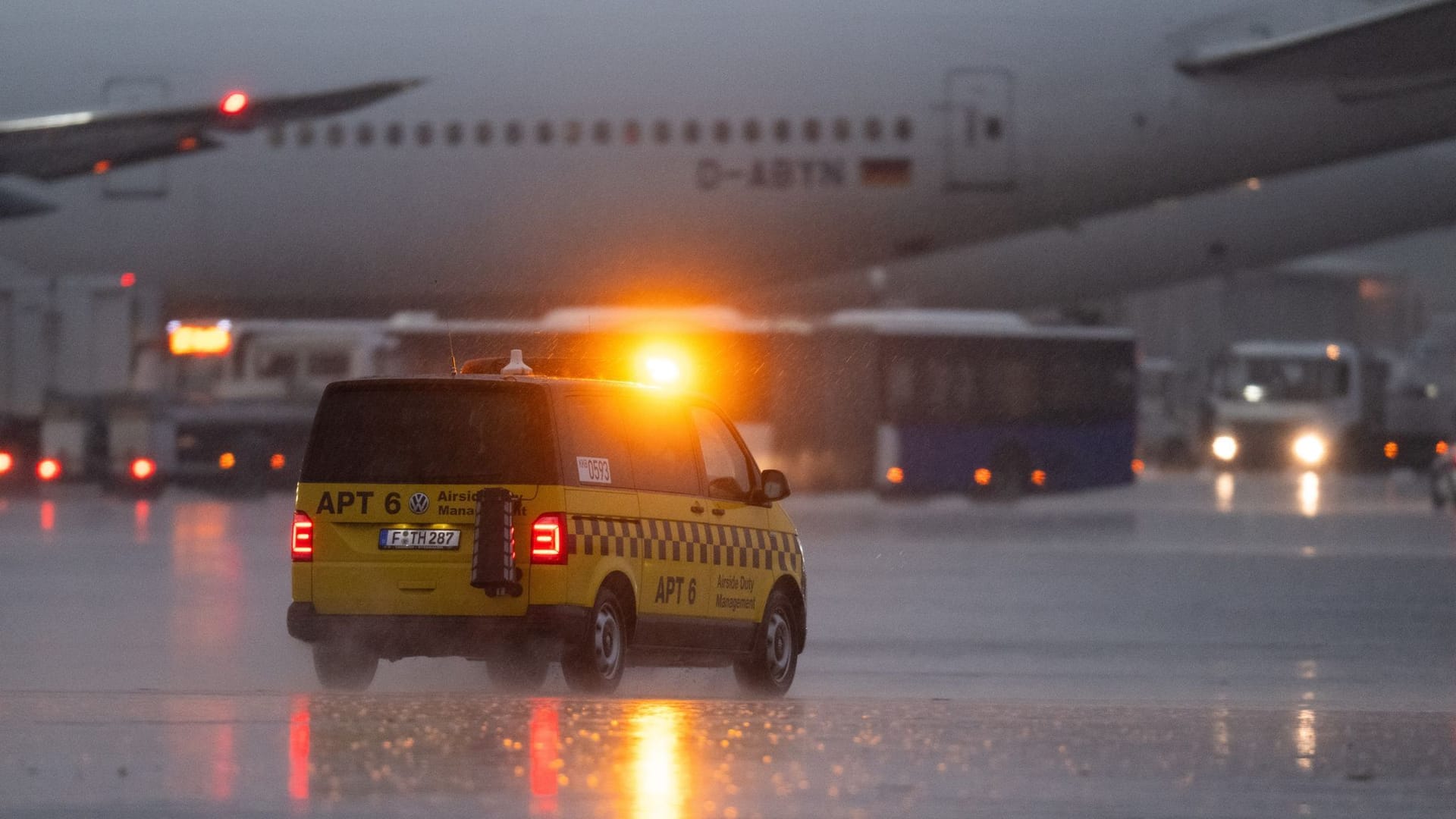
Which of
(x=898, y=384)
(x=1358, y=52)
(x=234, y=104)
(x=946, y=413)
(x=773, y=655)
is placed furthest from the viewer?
(x=898, y=384)

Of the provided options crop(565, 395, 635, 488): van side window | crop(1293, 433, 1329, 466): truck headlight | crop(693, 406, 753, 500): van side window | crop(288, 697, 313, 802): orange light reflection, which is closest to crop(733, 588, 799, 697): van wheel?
crop(693, 406, 753, 500): van side window

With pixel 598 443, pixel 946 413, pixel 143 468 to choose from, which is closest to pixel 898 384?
pixel 946 413

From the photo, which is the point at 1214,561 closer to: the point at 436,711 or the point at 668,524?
the point at 668,524

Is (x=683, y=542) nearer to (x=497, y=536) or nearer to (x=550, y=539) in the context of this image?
(x=550, y=539)

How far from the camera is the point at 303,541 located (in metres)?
10.2

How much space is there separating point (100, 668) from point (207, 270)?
70.1 ft

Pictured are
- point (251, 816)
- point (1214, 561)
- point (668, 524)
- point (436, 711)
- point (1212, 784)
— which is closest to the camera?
point (251, 816)

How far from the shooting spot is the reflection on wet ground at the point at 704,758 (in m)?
6.98

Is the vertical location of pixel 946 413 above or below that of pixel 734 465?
above

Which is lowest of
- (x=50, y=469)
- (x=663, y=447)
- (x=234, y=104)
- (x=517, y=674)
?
(x=517, y=674)

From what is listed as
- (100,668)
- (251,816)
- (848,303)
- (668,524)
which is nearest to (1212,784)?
(251,816)

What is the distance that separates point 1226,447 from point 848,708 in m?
41.8

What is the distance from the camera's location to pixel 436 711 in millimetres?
9125

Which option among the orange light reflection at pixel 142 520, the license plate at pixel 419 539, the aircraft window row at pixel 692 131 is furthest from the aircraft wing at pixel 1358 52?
the license plate at pixel 419 539
